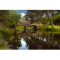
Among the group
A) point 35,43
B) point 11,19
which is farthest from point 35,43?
point 11,19

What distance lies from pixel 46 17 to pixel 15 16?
39.0 ft

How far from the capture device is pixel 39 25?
33.8 meters

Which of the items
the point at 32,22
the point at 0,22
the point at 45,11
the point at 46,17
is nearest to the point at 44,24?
the point at 32,22

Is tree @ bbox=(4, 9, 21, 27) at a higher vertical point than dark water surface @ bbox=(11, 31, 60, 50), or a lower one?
higher

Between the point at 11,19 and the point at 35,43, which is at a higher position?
the point at 11,19

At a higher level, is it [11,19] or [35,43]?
[11,19]

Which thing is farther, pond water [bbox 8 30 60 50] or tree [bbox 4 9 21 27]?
tree [bbox 4 9 21 27]

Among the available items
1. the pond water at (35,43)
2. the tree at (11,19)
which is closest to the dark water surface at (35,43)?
the pond water at (35,43)

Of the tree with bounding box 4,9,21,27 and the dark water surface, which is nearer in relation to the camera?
the dark water surface

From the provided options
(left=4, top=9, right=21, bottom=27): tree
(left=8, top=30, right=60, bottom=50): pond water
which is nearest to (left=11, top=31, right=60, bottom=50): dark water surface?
(left=8, top=30, right=60, bottom=50): pond water

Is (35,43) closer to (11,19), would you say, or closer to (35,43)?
(35,43)

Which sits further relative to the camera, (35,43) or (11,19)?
(11,19)

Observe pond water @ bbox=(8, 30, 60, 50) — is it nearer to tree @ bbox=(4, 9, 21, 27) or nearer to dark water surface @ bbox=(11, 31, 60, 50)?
dark water surface @ bbox=(11, 31, 60, 50)

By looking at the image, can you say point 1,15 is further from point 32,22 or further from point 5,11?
point 32,22
